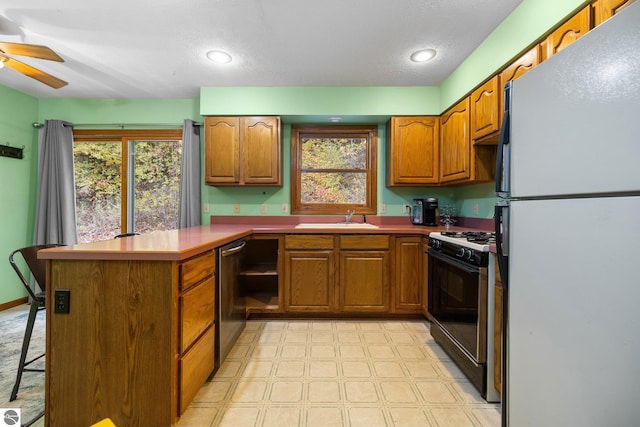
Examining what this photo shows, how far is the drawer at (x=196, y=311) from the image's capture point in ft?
4.31

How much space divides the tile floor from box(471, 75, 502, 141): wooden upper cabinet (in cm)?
Result: 171

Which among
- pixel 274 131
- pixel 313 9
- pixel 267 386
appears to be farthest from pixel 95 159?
pixel 267 386

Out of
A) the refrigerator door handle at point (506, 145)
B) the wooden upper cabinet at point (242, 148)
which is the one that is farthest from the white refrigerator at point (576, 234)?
the wooden upper cabinet at point (242, 148)

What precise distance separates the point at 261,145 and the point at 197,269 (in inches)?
68.3

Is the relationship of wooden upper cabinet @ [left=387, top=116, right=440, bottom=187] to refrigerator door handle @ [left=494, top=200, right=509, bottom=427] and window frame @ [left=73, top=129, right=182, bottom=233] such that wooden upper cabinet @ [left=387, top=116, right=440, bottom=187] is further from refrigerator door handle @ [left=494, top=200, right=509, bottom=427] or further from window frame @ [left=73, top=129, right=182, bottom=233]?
window frame @ [left=73, top=129, right=182, bottom=233]

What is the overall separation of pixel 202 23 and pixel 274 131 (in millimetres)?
1125

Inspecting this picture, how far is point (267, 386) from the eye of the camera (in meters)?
1.67

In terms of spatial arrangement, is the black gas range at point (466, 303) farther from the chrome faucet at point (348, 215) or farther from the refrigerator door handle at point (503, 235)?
the chrome faucet at point (348, 215)

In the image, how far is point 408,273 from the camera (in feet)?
8.54

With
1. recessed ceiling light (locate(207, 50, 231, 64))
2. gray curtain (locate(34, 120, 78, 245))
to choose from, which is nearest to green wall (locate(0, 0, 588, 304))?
gray curtain (locate(34, 120, 78, 245))

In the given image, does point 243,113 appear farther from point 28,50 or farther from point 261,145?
point 28,50

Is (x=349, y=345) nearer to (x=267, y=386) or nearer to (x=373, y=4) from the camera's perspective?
(x=267, y=386)

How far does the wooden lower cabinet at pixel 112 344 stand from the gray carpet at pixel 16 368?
51 centimetres

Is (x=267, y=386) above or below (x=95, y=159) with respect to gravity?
below
